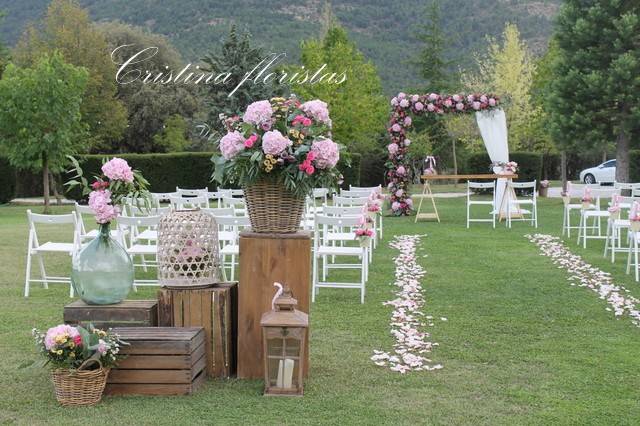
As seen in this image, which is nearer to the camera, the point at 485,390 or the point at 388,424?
the point at 388,424

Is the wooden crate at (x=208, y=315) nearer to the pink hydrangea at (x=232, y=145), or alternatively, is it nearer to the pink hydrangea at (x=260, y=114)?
the pink hydrangea at (x=232, y=145)

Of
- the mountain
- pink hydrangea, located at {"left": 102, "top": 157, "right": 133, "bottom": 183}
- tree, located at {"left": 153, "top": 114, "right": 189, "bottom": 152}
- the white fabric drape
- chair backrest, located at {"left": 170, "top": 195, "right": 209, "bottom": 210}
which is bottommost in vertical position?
chair backrest, located at {"left": 170, "top": 195, "right": 209, "bottom": 210}

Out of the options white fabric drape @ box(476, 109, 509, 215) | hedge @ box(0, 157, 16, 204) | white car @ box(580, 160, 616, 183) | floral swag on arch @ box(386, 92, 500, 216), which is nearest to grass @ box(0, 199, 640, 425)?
white fabric drape @ box(476, 109, 509, 215)

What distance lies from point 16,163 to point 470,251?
44.1 feet

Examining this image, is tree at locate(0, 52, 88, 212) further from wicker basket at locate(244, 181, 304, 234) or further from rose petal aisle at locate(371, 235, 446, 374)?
wicker basket at locate(244, 181, 304, 234)

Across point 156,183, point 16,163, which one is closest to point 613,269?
point 16,163

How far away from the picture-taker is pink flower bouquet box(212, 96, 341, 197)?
4.64 meters

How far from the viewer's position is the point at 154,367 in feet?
14.8

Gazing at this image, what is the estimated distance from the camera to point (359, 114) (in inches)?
1037

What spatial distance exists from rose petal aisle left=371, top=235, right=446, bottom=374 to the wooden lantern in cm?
78

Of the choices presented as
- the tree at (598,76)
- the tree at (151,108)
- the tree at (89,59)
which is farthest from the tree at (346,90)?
the tree at (151,108)

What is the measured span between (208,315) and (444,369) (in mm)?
1503

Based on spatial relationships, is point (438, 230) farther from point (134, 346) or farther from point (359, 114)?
point (359, 114)

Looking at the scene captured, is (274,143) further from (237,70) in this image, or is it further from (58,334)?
(237,70)
